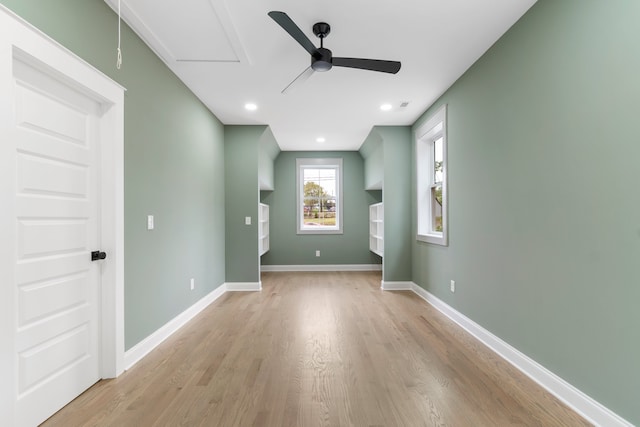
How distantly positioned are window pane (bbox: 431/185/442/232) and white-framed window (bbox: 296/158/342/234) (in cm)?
270

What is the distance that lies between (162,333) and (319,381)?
5.30 feet

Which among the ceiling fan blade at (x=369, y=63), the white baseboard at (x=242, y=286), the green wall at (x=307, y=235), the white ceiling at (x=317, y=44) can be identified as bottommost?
the white baseboard at (x=242, y=286)

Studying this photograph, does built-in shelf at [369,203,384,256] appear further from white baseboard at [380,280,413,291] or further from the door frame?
the door frame

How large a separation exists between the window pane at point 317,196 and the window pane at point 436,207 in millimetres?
2837

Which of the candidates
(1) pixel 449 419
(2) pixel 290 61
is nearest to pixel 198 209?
(2) pixel 290 61

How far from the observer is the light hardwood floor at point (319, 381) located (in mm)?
1774

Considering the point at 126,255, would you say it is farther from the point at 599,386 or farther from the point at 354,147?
the point at 354,147

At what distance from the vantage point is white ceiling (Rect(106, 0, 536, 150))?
7.29 feet

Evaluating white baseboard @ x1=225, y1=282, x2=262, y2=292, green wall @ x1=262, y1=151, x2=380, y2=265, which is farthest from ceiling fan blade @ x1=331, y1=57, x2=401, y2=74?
green wall @ x1=262, y1=151, x2=380, y2=265

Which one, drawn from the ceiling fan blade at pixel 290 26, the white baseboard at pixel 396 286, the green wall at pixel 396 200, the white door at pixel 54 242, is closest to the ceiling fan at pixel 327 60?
the ceiling fan blade at pixel 290 26

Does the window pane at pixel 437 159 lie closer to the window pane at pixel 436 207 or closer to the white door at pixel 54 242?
the window pane at pixel 436 207

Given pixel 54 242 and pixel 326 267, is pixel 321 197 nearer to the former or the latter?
pixel 326 267

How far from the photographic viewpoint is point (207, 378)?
2.22 metres

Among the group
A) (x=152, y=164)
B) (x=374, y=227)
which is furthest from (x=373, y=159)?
(x=152, y=164)
